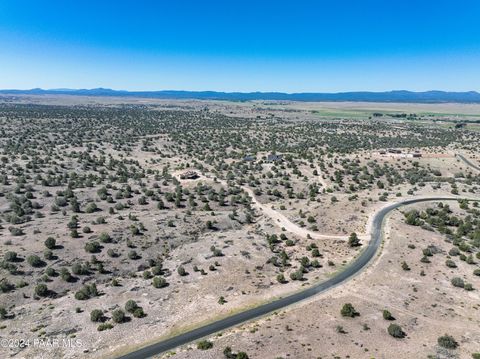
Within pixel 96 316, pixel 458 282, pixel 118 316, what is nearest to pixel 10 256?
pixel 96 316

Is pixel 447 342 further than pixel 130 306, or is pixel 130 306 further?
pixel 130 306

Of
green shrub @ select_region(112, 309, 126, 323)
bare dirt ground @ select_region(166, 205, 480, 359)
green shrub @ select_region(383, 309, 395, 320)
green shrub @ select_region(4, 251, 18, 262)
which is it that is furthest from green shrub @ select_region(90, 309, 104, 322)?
green shrub @ select_region(383, 309, 395, 320)

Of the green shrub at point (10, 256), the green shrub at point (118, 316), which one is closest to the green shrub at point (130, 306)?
the green shrub at point (118, 316)

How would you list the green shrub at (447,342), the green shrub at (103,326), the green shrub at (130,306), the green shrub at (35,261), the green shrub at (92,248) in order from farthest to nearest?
1. the green shrub at (92,248)
2. the green shrub at (35,261)
3. the green shrub at (130,306)
4. the green shrub at (103,326)
5. the green shrub at (447,342)

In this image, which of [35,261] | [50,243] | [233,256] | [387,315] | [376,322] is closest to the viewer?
[376,322]

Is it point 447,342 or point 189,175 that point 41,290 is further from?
point 189,175

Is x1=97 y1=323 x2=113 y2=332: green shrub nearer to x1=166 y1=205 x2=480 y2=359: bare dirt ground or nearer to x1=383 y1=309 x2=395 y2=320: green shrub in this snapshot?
x1=166 y1=205 x2=480 y2=359: bare dirt ground

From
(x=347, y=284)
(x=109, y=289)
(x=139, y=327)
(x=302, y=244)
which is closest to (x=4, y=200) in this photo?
(x=109, y=289)

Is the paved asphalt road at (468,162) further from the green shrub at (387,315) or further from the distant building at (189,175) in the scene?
the green shrub at (387,315)
